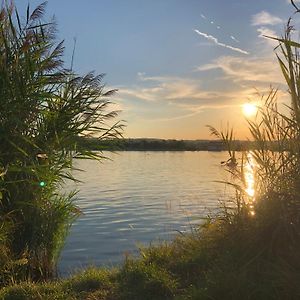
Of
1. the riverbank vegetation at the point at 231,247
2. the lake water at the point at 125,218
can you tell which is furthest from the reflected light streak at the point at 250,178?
the lake water at the point at 125,218

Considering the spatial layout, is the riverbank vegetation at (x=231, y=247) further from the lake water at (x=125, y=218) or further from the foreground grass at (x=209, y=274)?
the lake water at (x=125, y=218)

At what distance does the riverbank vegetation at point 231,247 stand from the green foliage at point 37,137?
5 centimetres

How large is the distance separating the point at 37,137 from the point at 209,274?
3655 mm

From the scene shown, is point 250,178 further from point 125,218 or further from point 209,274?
point 125,218

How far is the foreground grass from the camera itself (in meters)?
4.80

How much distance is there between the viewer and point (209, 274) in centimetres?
532

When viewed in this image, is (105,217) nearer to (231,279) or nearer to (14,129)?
(14,129)

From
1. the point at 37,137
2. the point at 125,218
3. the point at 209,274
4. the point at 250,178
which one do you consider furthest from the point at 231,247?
the point at 125,218

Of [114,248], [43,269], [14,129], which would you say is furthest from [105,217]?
[14,129]

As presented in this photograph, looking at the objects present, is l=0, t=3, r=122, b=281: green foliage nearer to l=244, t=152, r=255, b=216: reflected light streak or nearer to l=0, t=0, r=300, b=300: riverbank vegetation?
l=0, t=0, r=300, b=300: riverbank vegetation

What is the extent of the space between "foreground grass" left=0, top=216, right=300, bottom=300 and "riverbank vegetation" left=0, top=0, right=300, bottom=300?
1 centimetres

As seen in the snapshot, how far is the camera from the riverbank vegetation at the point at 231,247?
4.96 metres

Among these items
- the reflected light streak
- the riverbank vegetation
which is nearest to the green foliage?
the riverbank vegetation

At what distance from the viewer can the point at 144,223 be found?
15.8 meters
